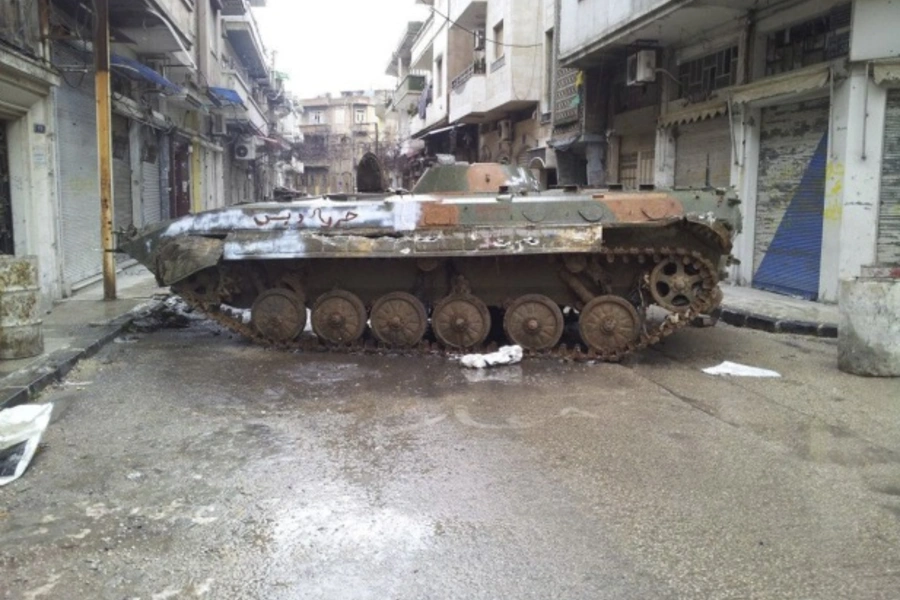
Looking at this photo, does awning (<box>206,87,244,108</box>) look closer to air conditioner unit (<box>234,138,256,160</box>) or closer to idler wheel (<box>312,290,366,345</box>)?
air conditioner unit (<box>234,138,256,160</box>)

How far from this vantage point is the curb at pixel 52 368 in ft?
17.8

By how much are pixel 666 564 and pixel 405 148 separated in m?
34.3

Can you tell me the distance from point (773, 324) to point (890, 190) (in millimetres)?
2577

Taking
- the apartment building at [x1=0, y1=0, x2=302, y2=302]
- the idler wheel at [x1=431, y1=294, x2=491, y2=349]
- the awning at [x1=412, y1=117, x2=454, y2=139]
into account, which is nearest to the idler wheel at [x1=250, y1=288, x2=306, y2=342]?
the idler wheel at [x1=431, y1=294, x2=491, y2=349]

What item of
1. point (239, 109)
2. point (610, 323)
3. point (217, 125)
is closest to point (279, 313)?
point (610, 323)

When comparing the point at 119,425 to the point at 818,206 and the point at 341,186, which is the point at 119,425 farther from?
the point at 341,186

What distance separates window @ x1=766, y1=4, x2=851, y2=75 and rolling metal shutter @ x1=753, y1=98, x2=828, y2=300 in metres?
0.57

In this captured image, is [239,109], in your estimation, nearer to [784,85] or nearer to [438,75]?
[438,75]

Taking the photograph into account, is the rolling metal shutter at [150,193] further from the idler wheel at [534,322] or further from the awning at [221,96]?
the idler wheel at [534,322]

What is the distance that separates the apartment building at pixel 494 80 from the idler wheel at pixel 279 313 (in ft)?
26.1

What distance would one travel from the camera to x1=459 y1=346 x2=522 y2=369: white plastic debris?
273 inches

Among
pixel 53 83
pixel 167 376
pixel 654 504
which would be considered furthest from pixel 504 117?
pixel 654 504

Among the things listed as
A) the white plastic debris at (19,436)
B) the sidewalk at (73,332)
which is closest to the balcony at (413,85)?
the sidewalk at (73,332)

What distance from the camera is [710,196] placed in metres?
7.25
